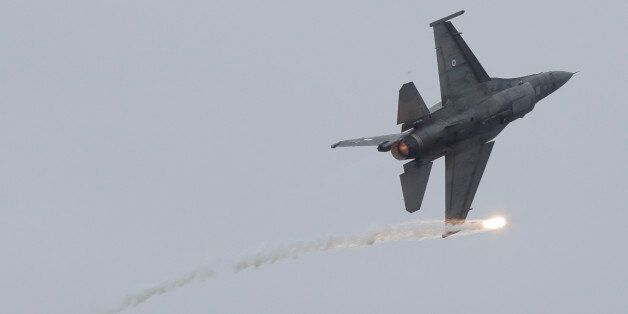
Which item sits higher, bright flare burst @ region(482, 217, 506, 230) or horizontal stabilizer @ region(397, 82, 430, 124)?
horizontal stabilizer @ region(397, 82, 430, 124)

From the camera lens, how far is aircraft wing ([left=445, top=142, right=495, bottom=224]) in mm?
111812

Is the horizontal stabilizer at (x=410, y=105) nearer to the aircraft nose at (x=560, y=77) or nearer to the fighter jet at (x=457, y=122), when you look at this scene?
the fighter jet at (x=457, y=122)

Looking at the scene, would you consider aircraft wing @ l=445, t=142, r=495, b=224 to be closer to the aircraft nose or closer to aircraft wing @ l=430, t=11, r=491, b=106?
aircraft wing @ l=430, t=11, r=491, b=106

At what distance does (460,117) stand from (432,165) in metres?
3.80

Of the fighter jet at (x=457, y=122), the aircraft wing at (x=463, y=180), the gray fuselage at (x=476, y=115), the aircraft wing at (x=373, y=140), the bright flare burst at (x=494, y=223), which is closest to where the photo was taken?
the aircraft wing at (x=373, y=140)

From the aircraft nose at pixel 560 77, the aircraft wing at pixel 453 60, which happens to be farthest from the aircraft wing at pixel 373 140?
the aircraft nose at pixel 560 77

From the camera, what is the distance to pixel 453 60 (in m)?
112

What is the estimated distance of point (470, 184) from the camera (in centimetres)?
11262

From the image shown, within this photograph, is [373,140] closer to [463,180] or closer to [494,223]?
[463,180]

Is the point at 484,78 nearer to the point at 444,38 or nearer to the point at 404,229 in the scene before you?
the point at 444,38

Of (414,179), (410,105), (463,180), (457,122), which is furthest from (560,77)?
(414,179)

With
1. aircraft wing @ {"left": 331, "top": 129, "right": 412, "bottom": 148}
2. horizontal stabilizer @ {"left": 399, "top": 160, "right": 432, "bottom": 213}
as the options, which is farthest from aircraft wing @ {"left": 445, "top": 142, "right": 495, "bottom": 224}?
aircraft wing @ {"left": 331, "top": 129, "right": 412, "bottom": 148}

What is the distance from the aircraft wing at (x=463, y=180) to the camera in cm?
11181

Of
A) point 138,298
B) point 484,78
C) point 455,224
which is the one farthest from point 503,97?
point 138,298
